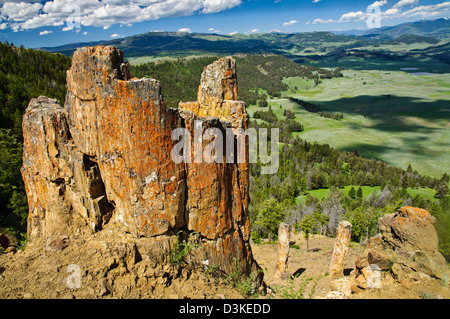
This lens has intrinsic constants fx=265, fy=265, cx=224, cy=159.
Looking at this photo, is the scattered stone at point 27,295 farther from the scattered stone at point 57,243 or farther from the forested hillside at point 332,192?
the forested hillside at point 332,192

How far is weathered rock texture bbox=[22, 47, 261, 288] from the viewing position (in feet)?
33.3

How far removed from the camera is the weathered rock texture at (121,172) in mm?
10156

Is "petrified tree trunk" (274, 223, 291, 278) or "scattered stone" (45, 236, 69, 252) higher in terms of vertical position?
"scattered stone" (45, 236, 69, 252)

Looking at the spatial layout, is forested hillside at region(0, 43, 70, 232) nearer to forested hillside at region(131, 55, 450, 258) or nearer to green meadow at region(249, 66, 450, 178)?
forested hillside at region(131, 55, 450, 258)

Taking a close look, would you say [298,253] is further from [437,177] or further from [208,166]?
[437,177]

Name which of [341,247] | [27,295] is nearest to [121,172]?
[27,295]

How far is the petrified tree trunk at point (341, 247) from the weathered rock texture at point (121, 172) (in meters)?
13.2

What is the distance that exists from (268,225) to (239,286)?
118ft

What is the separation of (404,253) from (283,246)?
481 inches

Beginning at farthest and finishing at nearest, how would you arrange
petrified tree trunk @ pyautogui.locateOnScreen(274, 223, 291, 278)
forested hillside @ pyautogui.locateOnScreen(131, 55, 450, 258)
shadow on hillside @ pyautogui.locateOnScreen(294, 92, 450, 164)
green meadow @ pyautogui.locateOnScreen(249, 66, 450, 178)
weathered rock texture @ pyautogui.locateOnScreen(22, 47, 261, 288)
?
shadow on hillside @ pyautogui.locateOnScreen(294, 92, 450, 164) → green meadow @ pyautogui.locateOnScreen(249, 66, 450, 178) → forested hillside @ pyautogui.locateOnScreen(131, 55, 450, 258) → petrified tree trunk @ pyautogui.locateOnScreen(274, 223, 291, 278) → weathered rock texture @ pyautogui.locateOnScreen(22, 47, 261, 288)

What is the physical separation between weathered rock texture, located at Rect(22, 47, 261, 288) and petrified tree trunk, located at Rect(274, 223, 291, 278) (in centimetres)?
1186

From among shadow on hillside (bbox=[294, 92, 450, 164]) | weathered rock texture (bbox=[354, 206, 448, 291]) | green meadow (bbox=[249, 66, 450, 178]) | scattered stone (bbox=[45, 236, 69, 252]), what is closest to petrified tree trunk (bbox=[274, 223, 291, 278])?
weathered rock texture (bbox=[354, 206, 448, 291])

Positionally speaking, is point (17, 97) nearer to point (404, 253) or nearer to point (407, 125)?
point (404, 253)

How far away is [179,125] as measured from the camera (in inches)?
429
